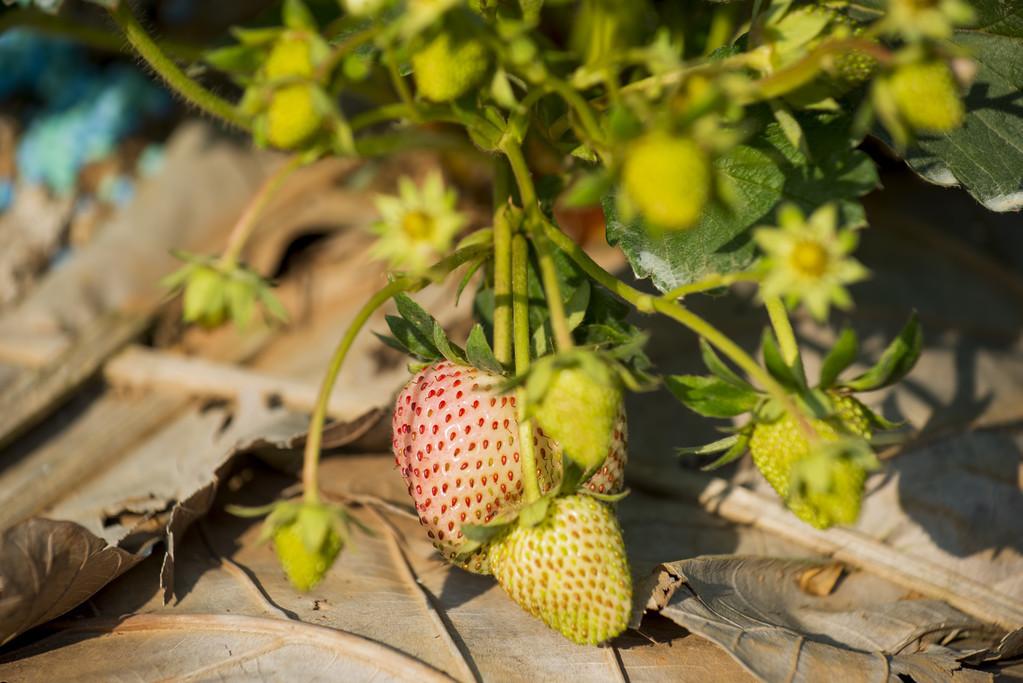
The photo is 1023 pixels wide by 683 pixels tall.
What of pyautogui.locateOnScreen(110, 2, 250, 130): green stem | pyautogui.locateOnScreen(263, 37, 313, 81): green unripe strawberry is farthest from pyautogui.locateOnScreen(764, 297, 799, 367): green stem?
pyautogui.locateOnScreen(110, 2, 250, 130): green stem

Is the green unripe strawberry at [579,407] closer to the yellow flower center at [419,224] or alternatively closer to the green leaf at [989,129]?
the yellow flower center at [419,224]

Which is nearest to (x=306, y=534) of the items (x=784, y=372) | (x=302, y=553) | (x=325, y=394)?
(x=302, y=553)

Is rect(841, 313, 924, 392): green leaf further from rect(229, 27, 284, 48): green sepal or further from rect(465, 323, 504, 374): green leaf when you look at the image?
rect(229, 27, 284, 48): green sepal

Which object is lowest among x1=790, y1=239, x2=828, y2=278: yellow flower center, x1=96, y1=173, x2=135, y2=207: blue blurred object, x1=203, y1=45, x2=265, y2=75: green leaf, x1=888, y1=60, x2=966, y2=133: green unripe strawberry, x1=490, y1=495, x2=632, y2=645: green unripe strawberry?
x1=490, y1=495, x2=632, y2=645: green unripe strawberry

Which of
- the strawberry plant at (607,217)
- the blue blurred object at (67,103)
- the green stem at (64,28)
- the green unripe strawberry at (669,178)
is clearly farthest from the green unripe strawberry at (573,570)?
the blue blurred object at (67,103)

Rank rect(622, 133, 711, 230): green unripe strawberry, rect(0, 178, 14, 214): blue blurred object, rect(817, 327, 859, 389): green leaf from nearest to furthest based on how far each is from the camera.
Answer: rect(622, 133, 711, 230): green unripe strawberry
rect(817, 327, 859, 389): green leaf
rect(0, 178, 14, 214): blue blurred object

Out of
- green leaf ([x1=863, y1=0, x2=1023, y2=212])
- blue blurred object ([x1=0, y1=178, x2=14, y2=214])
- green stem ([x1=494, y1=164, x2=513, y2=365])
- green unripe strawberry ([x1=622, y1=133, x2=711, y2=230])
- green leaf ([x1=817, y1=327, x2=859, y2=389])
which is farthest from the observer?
blue blurred object ([x1=0, y1=178, x2=14, y2=214])

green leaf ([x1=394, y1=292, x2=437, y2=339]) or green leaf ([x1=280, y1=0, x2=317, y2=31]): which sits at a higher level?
green leaf ([x1=280, y1=0, x2=317, y2=31])

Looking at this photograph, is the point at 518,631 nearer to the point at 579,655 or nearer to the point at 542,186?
the point at 579,655
